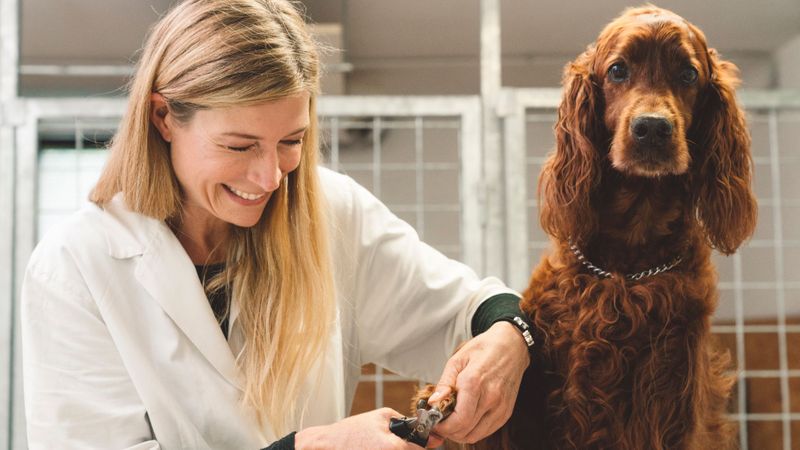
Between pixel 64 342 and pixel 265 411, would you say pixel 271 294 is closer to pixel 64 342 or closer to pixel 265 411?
pixel 265 411

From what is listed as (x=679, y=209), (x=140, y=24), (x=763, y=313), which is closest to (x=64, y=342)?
(x=679, y=209)

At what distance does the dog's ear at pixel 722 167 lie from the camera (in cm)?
127

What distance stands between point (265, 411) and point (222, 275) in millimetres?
256

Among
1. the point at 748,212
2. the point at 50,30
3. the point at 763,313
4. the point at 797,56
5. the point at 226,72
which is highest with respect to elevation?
the point at 50,30

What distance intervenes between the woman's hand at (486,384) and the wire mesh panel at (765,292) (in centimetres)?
131

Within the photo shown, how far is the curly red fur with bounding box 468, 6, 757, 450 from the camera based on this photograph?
1.25 metres

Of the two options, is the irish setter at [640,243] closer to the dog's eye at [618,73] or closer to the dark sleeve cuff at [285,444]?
the dog's eye at [618,73]

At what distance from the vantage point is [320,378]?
1.55 meters

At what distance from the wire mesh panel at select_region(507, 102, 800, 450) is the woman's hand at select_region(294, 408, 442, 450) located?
4.89ft

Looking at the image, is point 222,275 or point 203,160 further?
point 222,275

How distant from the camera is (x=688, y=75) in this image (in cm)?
129

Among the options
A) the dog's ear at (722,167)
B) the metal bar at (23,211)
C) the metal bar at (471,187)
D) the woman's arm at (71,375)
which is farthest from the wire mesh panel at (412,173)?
the dog's ear at (722,167)

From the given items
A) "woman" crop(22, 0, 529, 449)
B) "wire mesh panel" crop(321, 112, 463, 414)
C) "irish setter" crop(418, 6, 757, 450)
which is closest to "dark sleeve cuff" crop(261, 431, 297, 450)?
"woman" crop(22, 0, 529, 449)

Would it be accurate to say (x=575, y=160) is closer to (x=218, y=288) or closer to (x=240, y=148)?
(x=240, y=148)
